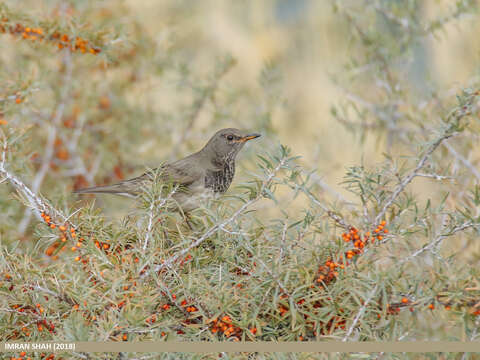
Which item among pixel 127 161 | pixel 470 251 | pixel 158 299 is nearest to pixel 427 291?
pixel 158 299

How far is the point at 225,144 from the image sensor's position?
5.55 feet

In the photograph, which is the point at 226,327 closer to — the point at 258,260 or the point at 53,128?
the point at 258,260

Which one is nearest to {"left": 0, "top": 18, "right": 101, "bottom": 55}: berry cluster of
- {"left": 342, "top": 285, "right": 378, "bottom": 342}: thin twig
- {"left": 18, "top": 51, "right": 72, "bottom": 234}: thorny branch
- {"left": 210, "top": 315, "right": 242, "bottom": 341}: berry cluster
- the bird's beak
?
{"left": 18, "top": 51, "right": 72, "bottom": 234}: thorny branch

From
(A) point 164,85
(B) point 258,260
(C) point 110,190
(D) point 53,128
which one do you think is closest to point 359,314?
(B) point 258,260

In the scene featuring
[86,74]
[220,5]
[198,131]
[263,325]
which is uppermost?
[220,5]

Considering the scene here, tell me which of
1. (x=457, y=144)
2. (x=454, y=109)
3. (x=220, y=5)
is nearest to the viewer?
(x=454, y=109)

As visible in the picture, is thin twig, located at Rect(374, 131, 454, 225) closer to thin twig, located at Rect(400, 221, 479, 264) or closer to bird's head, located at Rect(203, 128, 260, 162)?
thin twig, located at Rect(400, 221, 479, 264)

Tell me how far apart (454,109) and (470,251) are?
17.6 inches

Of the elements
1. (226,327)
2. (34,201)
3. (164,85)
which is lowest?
(226,327)

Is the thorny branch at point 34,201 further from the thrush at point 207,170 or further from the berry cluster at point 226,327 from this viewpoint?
the thrush at point 207,170

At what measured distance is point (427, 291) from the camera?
2.11 feet

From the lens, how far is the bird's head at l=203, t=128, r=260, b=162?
65.1 inches

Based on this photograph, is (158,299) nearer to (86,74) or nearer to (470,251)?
(470,251)

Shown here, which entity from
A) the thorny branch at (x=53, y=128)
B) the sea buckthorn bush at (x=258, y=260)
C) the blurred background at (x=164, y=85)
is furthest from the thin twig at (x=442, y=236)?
the thorny branch at (x=53, y=128)
